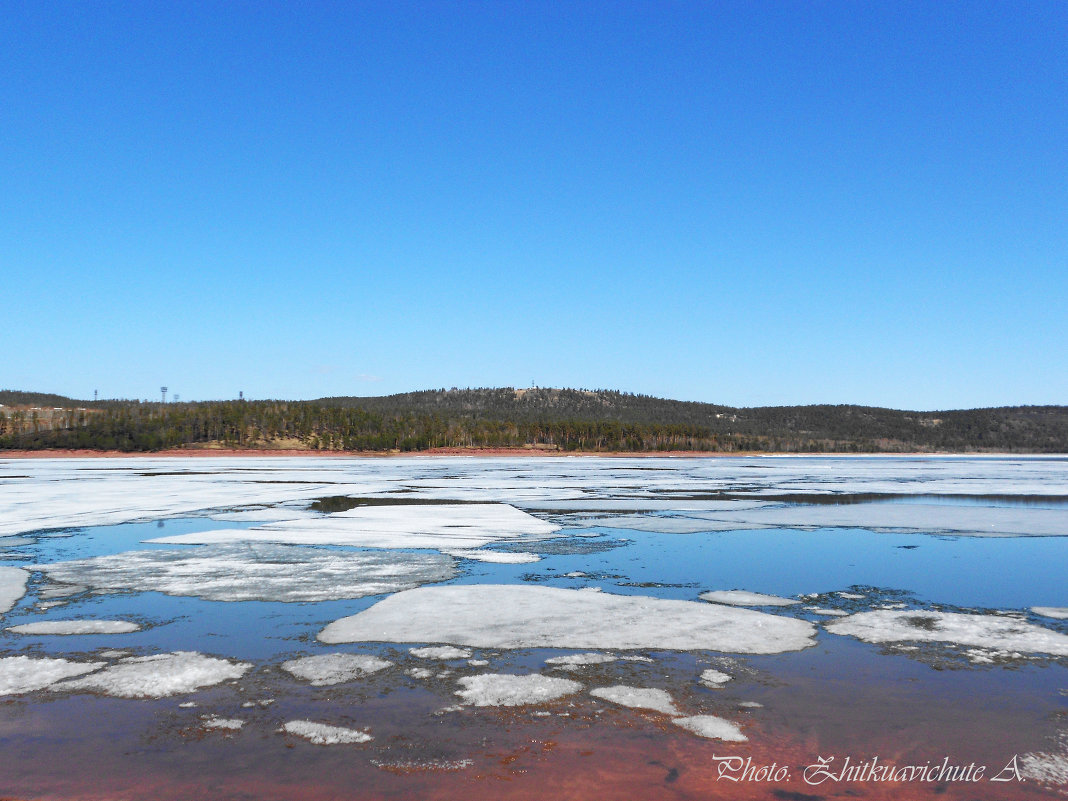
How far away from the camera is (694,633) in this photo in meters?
7.27

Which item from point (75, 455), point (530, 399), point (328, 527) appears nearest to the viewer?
point (328, 527)

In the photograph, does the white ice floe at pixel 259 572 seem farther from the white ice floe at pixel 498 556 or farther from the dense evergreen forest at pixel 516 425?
the dense evergreen forest at pixel 516 425

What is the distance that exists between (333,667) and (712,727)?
304 cm

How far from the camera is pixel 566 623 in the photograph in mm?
7688

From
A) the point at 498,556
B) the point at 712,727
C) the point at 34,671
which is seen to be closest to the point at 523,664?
the point at 712,727

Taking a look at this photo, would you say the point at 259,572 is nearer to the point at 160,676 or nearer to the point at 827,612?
the point at 160,676

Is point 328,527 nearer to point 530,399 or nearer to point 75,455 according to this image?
point 75,455

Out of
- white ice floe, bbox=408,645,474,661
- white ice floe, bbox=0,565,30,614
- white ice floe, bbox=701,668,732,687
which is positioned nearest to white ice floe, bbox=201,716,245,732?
white ice floe, bbox=408,645,474,661

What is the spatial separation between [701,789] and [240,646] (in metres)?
4.44

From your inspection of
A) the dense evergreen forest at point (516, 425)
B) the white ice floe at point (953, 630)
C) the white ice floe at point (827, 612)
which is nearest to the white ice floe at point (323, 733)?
the white ice floe at point (953, 630)

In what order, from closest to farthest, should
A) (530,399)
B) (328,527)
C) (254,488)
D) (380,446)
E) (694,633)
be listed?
(694,633), (328,527), (254,488), (380,446), (530,399)

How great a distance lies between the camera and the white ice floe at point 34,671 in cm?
569

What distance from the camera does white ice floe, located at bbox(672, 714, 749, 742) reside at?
479cm

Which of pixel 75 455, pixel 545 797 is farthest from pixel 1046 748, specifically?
pixel 75 455
